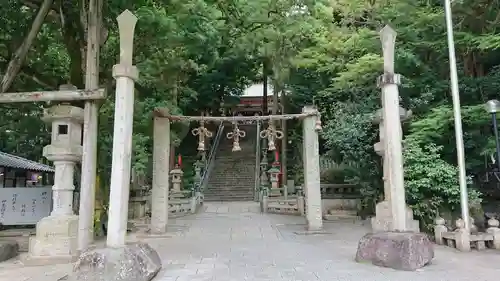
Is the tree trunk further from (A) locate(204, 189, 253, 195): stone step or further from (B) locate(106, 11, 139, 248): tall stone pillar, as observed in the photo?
(A) locate(204, 189, 253, 195): stone step

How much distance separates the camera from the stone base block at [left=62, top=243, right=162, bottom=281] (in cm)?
526

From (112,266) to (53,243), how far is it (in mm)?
2862

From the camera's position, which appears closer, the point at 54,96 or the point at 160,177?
the point at 54,96

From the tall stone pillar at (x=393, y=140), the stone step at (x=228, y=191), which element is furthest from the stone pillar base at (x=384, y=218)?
the stone step at (x=228, y=191)

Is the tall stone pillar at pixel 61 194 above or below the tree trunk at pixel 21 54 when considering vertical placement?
below

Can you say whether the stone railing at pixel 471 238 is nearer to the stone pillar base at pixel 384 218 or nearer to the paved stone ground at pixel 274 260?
the paved stone ground at pixel 274 260

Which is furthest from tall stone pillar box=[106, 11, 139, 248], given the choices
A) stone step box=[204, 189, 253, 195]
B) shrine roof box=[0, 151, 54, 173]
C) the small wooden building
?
stone step box=[204, 189, 253, 195]

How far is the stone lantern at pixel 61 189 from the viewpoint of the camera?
7388 mm

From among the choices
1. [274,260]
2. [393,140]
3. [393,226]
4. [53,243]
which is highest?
[393,140]

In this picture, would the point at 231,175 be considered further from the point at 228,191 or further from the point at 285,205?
the point at 285,205

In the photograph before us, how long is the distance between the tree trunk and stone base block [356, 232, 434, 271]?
7.92 meters

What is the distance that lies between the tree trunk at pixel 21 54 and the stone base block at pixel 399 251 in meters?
7.92

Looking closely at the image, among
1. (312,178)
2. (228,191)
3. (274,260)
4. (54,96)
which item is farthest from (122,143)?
(228,191)

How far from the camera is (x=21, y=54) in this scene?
323 inches
